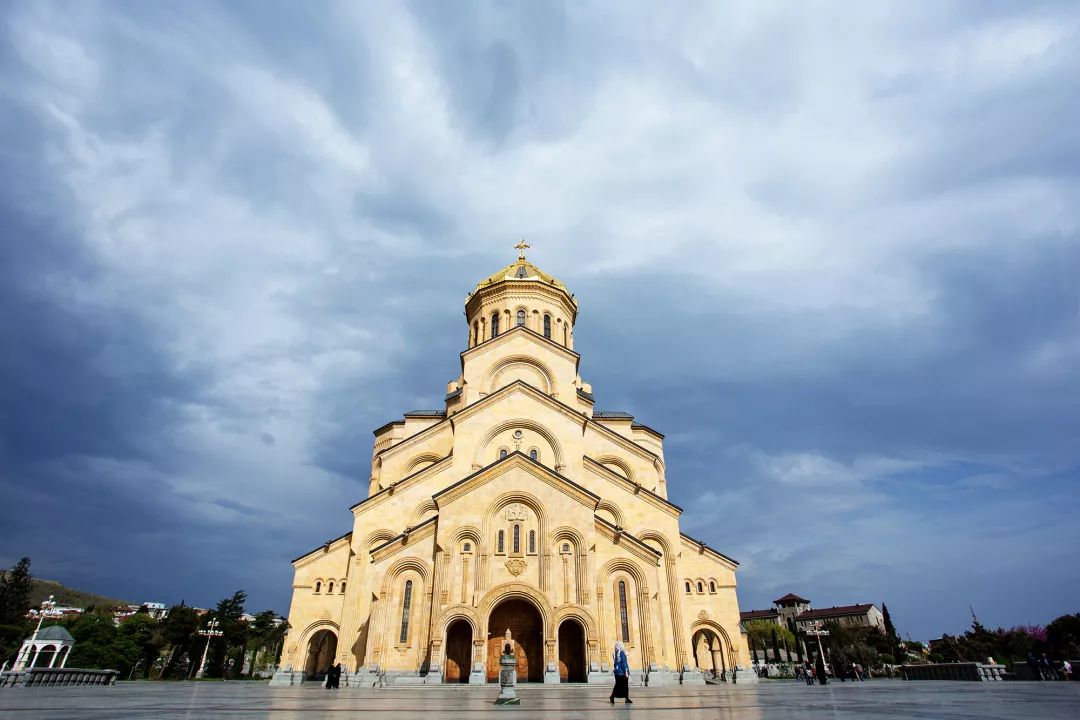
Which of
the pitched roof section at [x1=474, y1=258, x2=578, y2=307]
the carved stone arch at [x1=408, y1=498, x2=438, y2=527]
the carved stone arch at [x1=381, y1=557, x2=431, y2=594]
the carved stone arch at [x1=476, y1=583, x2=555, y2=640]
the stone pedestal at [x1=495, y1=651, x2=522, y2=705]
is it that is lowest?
the stone pedestal at [x1=495, y1=651, x2=522, y2=705]

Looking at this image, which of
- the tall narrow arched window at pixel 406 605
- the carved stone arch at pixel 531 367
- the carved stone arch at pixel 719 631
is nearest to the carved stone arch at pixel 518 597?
the tall narrow arched window at pixel 406 605

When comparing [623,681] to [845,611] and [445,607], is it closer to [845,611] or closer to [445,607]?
[445,607]

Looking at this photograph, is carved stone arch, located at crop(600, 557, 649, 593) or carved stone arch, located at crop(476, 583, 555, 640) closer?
carved stone arch, located at crop(476, 583, 555, 640)

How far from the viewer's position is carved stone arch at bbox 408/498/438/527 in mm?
23141

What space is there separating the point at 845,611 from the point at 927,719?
82.3 meters

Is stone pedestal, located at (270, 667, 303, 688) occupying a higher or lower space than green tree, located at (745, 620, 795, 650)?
lower

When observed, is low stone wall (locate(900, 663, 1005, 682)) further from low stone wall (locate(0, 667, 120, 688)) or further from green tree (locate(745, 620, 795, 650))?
green tree (locate(745, 620, 795, 650))

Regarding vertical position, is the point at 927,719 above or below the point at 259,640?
A: below

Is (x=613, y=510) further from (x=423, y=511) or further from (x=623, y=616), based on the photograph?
(x=423, y=511)

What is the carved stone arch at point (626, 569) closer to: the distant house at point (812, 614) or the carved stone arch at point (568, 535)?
the carved stone arch at point (568, 535)

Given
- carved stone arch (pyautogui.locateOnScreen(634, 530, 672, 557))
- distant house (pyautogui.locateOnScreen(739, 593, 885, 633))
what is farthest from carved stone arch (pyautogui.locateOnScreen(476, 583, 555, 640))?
distant house (pyautogui.locateOnScreen(739, 593, 885, 633))

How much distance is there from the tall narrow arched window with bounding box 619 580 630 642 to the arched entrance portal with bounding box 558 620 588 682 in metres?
1.55

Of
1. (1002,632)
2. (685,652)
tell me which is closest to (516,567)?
(685,652)

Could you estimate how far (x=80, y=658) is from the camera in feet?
114
